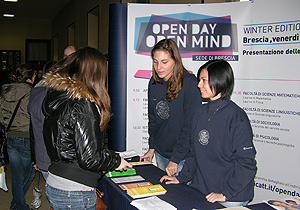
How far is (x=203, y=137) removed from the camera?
5.60ft

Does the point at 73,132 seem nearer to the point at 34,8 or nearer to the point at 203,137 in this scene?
the point at 203,137

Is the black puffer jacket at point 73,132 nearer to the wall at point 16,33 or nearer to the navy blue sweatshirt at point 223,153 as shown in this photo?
the navy blue sweatshirt at point 223,153

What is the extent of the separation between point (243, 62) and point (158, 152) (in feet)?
3.95

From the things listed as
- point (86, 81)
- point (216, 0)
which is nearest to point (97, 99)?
point (86, 81)

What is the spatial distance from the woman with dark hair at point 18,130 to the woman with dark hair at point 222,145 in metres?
1.62

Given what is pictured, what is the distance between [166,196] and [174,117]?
29.8 inches

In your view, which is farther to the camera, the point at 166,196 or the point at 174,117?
the point at 174,117

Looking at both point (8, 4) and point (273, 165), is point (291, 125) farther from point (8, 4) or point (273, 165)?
point (8, 4)

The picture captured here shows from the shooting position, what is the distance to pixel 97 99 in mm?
1445

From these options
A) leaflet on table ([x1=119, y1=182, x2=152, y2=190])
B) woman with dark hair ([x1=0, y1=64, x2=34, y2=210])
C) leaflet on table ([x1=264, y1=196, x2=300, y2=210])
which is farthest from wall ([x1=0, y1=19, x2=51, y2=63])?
leaflet on table ([x1=264, y1=196, x2=300, y2=210])

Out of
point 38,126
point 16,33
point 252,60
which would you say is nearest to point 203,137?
point 38,126

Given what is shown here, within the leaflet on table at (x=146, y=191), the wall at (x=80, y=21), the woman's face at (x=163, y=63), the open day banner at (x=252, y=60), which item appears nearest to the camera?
the leaflet on table at (x=146, y=191)

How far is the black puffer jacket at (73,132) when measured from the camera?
4.49 ft

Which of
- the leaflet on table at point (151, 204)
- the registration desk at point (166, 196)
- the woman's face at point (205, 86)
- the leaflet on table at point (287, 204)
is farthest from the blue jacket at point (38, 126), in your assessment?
the leaflet on table at point (287, 204)
